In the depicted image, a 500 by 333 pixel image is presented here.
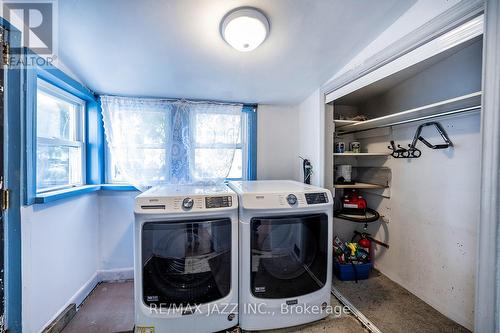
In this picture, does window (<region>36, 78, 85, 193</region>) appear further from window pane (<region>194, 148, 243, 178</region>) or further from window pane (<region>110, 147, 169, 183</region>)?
window pane (<region>194, 148, 243, 178</region>)

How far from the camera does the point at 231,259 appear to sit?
131 cm

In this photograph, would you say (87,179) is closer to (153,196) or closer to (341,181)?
(153,196)

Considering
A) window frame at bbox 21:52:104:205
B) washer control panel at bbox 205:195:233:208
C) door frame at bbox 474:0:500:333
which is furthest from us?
washer control panel at bbox 205:195:233:208

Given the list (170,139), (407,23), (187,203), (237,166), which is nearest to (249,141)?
(237,166)

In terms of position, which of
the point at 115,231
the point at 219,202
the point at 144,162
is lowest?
the point at 115,231

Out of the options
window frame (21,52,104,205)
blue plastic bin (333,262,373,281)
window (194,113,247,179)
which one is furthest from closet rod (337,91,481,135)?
window frame (21,52,104,205)

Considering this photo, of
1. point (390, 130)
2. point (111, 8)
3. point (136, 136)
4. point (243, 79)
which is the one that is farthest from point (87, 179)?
point (390, 130)

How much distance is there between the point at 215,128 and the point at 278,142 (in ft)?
2.51

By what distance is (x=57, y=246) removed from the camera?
4.56ft

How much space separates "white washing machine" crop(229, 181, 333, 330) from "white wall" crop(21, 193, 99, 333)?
1262mm

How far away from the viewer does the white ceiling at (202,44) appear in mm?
1072

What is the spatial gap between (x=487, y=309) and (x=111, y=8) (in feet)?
7.24

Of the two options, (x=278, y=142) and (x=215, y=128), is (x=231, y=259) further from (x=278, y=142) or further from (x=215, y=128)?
(x=278, y=142)

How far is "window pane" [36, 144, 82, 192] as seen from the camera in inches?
54.8
